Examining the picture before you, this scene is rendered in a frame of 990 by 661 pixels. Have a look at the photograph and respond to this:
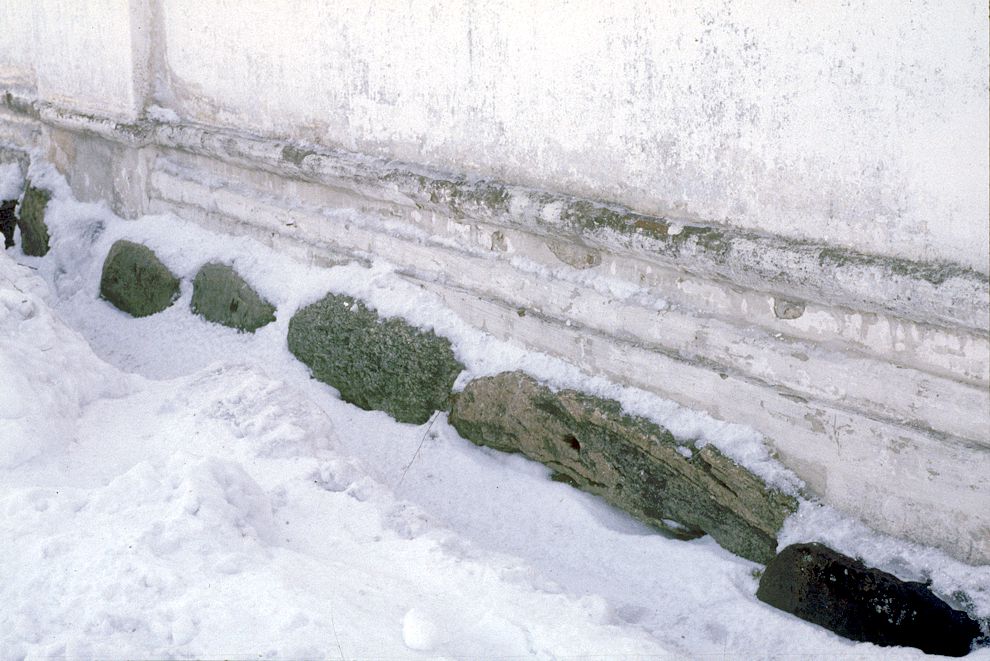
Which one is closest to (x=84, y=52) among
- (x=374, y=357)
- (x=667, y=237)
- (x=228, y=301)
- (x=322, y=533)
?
(x=228, y=301)

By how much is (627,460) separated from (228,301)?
7.00 ft

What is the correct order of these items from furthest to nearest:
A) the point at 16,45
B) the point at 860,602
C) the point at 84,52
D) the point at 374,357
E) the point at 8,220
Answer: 1. the point at 16,45
2. the point at 8,220
3. the point at 84,52
4. the point at 374,357
5. the point at 860,602

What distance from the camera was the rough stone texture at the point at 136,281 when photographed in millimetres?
4996

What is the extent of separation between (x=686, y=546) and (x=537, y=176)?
129 cm

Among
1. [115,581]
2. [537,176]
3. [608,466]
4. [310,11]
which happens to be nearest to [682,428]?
[608,466]

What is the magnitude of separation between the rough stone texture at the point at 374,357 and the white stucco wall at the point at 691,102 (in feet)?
2.09

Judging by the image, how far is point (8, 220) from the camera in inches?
239

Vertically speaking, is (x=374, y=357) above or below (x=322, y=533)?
above

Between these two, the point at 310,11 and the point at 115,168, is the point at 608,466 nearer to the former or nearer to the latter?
the point at 310,11

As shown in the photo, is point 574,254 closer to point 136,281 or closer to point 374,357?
point 374,357

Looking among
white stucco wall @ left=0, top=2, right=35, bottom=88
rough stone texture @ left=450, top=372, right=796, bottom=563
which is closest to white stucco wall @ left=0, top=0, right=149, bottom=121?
white stucco wall @ left=0, top=2, right=35, bottom=88

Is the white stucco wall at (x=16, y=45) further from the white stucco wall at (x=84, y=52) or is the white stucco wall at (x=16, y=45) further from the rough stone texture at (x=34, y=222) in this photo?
the rough stone texture at (x=34, y=222)

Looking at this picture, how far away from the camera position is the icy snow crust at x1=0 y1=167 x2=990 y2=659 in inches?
98.6

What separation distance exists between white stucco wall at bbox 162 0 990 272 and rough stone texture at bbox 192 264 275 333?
0.72 meters
